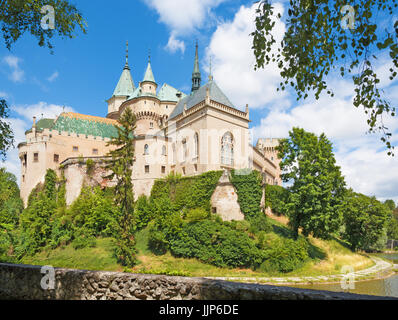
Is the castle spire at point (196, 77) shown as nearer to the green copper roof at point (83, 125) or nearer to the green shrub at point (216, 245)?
the green copper roof at point (83, 125)

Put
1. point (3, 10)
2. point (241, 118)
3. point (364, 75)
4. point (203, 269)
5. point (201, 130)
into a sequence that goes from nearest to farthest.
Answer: point (364, 75) → point (3, 10) → point (203, 269) → point (201, 130) → point (241, 118)

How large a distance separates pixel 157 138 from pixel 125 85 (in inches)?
930

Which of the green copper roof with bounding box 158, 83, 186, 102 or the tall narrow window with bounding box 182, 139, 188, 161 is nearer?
the tall narrow window with bounding box 182, 139, 188, 161

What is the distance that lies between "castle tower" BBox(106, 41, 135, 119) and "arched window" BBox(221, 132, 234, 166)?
25858 millimetres

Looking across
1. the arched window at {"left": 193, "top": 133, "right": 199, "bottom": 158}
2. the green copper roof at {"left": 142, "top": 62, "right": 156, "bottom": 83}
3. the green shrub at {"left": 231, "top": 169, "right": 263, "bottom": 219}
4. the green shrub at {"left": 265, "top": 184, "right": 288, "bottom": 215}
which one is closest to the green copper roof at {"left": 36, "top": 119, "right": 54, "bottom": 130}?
the green copper roof at {"left": 142, "top": 62, "right": 156, "bottom": 83}

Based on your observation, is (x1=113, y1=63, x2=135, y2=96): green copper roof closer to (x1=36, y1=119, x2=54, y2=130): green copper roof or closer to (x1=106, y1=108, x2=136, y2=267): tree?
(x1=36, y1=119, x2=54, y2=130): green copper roof

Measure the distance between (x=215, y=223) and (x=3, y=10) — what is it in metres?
21.6

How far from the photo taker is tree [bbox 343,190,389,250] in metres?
36.0

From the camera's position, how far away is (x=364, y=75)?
5.55m

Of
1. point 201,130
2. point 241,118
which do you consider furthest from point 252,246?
point 241,118

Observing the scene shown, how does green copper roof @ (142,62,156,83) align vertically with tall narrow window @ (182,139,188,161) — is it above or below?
above

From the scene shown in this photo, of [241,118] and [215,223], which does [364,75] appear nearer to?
[215,223]

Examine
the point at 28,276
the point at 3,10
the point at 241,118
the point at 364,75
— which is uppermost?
the point at 241,118

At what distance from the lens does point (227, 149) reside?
1375 inches
